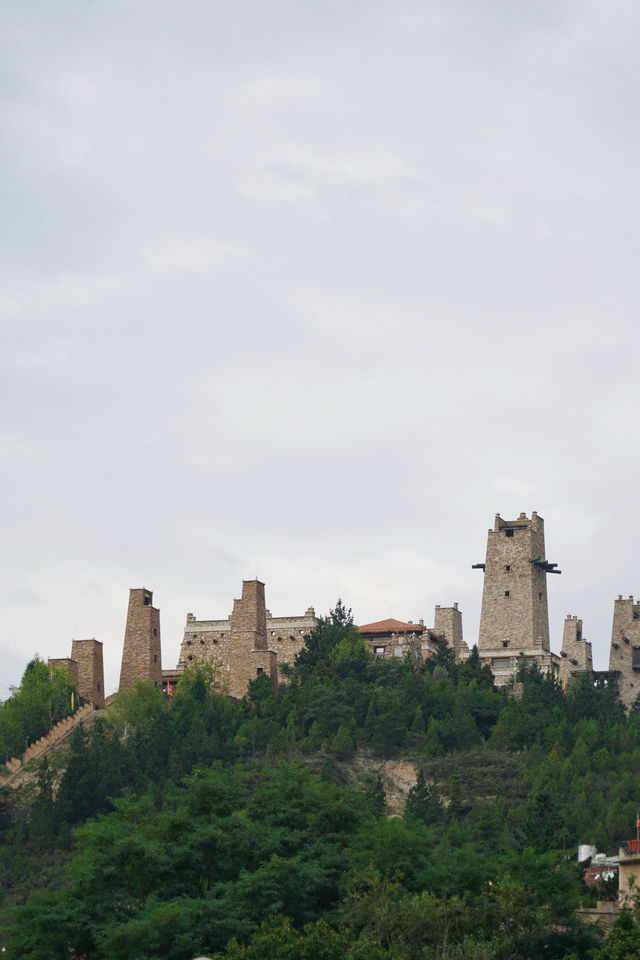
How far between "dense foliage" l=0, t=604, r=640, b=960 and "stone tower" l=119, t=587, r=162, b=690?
2.86 meters

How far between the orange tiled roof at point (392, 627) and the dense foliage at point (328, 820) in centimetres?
324

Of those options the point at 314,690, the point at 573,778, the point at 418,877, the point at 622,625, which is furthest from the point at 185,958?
the point at 622,625

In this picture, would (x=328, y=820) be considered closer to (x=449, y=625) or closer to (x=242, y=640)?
(x=242, y=640)

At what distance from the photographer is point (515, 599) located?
319ft

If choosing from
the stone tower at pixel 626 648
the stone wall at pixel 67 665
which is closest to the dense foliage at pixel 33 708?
the stone wall at pixel 67 665

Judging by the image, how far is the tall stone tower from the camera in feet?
314

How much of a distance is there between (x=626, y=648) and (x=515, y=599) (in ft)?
29.9

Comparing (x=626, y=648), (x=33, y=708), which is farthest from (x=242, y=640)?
(x=626, y=648)

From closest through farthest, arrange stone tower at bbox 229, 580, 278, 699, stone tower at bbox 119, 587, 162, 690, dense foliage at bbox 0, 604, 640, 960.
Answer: dense foliage at bbox 0, 604, 640, 960 < stone tower at bbox 229, 580, 278, 699 < stone tower at bbox 119, 587, 162, 690

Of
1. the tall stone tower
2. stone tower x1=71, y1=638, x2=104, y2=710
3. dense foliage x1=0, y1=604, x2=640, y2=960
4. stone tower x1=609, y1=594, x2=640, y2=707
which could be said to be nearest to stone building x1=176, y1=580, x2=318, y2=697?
dense foliage x1=0, y1=604, x2=640, y2=960

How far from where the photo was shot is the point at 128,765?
79.9 m

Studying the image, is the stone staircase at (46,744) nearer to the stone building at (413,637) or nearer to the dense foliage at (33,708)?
the dense foliage at (33,708)

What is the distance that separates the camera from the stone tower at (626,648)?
101 meters

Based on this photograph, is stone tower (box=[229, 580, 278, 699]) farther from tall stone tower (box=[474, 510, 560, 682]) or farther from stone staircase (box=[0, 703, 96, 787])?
tall stone tower (box=[474, 510, 560, 682])
